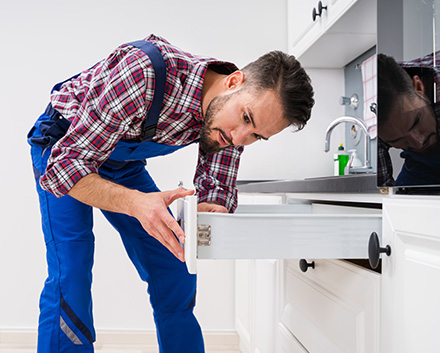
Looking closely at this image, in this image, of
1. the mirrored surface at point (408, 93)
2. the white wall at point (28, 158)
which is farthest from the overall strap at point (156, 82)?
the white wall at point (28, 158)

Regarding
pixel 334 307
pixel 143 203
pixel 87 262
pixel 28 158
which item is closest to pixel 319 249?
pixel 334 307

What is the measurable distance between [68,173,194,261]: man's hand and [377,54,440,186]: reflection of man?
357 mm

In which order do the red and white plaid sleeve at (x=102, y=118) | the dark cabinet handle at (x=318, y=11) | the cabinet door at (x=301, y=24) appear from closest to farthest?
the red and white plaid sleeve at (x=102, y=118) → the dark cabinet handle at (x=318, y=11) → the cabinet door at (x=301, y=24)

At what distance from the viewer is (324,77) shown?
2562mm

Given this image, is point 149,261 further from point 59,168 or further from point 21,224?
point 21,224

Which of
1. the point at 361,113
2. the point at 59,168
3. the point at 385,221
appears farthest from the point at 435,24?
the point at 361,113

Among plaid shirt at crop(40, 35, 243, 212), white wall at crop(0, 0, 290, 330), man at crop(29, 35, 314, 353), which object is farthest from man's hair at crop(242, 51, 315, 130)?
white wall at crop(0, 0, 290, 330)

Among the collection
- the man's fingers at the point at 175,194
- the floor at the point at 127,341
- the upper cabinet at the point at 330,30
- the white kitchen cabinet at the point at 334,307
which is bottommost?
the floor at the point at 127,341

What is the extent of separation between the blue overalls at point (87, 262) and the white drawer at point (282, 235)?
40cm

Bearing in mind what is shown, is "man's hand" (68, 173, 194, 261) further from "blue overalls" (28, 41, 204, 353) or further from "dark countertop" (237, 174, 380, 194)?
"dark countertop" (237, 174, 380, 194)

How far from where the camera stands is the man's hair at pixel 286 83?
3.51 ft

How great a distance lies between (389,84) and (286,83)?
375 mm

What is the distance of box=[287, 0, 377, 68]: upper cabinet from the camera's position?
5.75 ft

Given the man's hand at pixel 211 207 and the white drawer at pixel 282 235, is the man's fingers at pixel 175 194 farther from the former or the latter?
the man's hand at pixel 211 207
